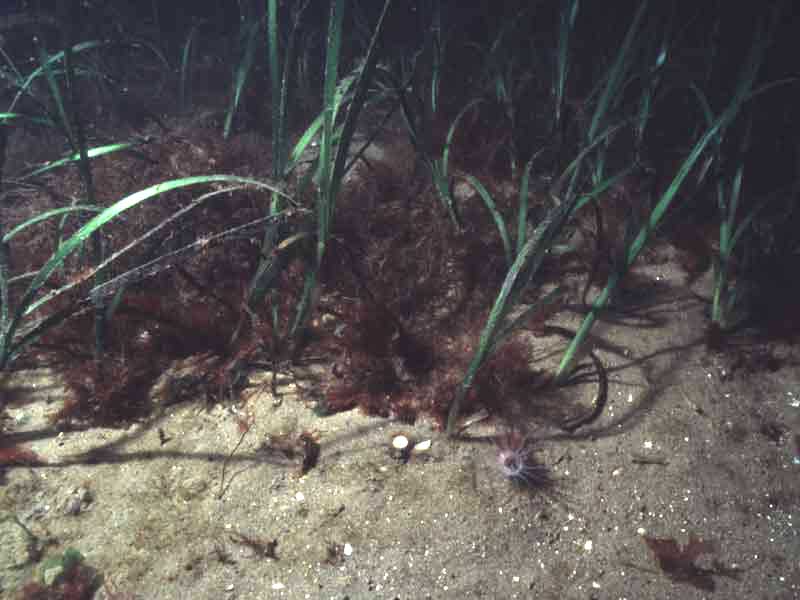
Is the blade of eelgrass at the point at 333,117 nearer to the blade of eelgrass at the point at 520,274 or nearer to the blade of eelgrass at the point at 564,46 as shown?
the blade of eelgrass at the point at 520,274

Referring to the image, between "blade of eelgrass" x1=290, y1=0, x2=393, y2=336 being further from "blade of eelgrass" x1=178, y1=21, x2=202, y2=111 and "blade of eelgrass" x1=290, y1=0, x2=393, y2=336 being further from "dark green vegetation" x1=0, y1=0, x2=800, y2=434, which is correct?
"blade of eelgrass" x1=178, y1=21, x2=202, y2=111

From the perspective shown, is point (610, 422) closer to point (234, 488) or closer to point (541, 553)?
point (541, 553)

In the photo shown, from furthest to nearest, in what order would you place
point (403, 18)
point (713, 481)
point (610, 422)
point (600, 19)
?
point (403, 18) → point (600, 19) → point (610, 422) → point (713, 481)

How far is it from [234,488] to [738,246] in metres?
4.03

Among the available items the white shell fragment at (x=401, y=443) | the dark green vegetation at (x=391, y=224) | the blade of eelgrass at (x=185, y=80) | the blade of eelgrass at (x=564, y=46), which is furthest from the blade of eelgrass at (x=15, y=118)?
the blade of eelgrass at (x=564, y=46)

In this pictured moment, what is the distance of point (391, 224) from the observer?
3994 millimetres

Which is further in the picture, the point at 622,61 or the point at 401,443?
the point at 622,61

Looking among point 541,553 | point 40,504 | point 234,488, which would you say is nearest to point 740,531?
point 541,553

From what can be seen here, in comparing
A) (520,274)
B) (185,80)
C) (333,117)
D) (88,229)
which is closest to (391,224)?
(333,117)

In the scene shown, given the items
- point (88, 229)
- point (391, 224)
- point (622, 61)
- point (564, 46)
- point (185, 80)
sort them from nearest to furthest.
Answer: point (88, 229)
point (622, 61)
point (564, 46)
point (391, 224)
point (185, 80)

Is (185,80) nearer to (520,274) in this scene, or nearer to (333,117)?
(333,117)

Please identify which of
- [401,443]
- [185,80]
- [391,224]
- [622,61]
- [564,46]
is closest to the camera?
[401,443]

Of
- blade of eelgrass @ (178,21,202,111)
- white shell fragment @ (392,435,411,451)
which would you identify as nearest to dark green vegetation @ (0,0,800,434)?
white shell fragment @ (392,435,411,451)

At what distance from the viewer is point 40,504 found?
2594 millimetres
